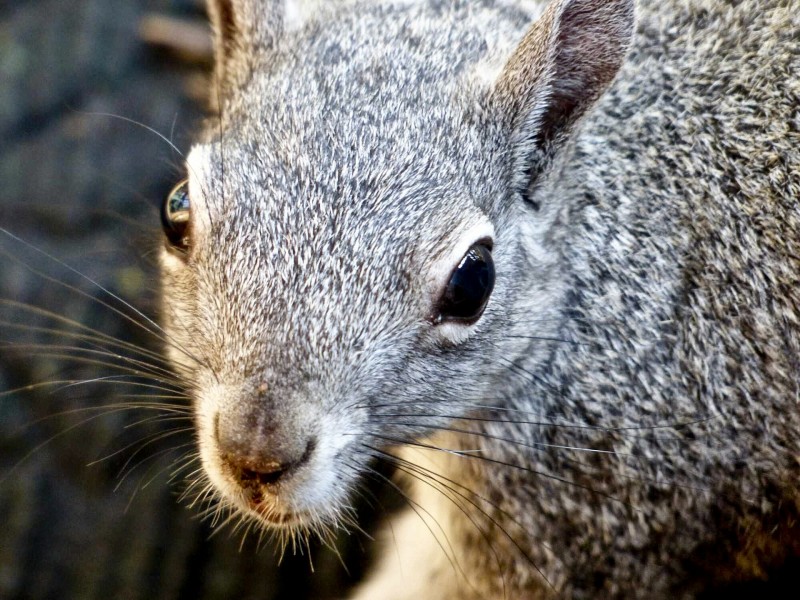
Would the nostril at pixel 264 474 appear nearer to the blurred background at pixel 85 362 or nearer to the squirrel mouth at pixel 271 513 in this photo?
the squirrel mouth at pixel 271 513

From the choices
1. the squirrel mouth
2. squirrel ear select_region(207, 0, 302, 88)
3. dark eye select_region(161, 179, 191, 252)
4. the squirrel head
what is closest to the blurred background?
squirrel ear select_region(207, 0, 302, 88)

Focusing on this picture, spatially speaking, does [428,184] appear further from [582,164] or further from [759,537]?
[759,537]

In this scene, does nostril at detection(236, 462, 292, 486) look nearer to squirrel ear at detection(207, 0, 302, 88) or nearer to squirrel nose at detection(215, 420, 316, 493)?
squirrel nose at detection(215, 420, 316, 493)

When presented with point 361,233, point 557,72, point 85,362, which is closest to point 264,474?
point 361,233

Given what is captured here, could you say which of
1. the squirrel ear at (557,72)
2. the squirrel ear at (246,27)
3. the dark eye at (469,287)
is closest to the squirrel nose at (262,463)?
the dark eye at (469,287)

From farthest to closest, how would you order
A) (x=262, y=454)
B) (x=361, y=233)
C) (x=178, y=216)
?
(x=178, y=216)
(x=361, y=233)
(x=262, y=454)

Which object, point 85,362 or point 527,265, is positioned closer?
point 527,265

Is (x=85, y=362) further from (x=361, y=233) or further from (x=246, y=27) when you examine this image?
(x=361, y=233)
